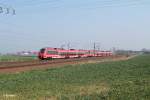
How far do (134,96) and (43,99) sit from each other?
405 cm

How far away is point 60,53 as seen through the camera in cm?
9400

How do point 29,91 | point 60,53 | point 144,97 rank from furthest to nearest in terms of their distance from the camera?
1. point 60,53
2. point 29,91
3. point 144,97

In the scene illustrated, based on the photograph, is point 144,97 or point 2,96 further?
point 2,96

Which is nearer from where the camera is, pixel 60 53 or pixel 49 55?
pixel 49 55

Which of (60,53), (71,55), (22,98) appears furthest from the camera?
(71,55)

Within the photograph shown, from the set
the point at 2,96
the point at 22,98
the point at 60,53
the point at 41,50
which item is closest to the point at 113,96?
the point at 22,98

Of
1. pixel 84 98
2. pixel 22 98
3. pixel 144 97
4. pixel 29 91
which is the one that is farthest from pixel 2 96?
pixel 144 97

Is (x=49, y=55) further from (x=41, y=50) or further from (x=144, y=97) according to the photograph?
(x=144, y=97)

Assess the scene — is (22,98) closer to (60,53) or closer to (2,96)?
(2,96)

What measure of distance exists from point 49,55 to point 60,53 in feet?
27.8

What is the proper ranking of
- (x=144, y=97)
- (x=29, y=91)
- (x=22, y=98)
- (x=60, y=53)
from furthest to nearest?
(x=60, y=53) → (x=29, y=91) → (x=22, y=98) → (x=144, y=97)

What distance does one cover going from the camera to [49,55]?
85.8m

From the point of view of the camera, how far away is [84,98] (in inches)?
648

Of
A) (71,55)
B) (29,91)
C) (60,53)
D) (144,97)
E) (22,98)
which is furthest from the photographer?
(71,55)
